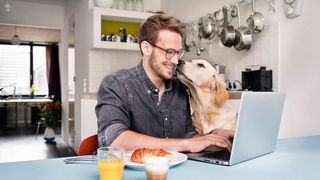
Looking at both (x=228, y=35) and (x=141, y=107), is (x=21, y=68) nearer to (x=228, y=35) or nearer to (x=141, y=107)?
(x=228, y=35)

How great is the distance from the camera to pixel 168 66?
1.55 meters

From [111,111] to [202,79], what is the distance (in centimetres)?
42

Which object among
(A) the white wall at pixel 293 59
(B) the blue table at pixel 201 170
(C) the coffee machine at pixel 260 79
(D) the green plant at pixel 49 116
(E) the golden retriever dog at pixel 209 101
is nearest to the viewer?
(B) the blue table at pixel 201 170

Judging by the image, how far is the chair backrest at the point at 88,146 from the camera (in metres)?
1.43

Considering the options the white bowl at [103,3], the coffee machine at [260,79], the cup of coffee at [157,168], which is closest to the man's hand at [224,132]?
the cup of coffee at [157,168]

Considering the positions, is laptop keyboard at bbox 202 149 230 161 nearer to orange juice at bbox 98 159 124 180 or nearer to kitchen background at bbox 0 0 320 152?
orange juice at bbox 98 159 124 180

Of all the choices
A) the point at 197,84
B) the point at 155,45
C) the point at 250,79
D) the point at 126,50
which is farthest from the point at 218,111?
the point at 126,50

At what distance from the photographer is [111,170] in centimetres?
83

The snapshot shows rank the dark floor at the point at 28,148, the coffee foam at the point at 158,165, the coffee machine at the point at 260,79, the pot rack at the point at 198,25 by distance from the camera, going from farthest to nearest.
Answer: the dark floor at the point at 28,148 → the pot rack at the point at 198,25 → the coffee machine at the point at 260,79 → the coffee foam at the point at 158,165

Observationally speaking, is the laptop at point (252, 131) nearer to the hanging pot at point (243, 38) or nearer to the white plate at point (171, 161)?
the white plate at point (171, 161)

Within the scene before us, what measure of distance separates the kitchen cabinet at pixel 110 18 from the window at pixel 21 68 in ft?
19.2

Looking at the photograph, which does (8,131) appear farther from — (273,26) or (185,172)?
(185,172)

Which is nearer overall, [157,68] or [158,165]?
[158,165]

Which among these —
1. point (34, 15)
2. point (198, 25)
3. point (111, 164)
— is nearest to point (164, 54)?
point (111, 164)
